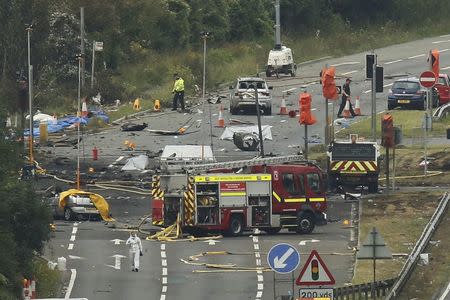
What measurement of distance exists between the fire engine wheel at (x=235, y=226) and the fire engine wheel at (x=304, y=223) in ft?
5.70

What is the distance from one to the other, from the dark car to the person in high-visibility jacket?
328 inches

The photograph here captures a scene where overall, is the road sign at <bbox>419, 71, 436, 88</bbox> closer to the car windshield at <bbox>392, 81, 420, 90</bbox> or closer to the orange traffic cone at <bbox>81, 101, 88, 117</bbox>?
the car windshield at <bbox>392, 81, 420, 90</bbox>

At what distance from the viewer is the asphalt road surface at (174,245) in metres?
44.6

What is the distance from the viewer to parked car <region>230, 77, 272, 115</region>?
74.3m

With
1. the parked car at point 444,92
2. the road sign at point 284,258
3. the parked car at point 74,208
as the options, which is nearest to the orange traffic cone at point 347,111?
the parked car at point 444,92

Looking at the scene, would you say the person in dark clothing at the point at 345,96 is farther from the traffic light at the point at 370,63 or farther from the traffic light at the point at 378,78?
the traffic light at the point at 370,63

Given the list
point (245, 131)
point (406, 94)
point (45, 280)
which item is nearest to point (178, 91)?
point (245, 131)

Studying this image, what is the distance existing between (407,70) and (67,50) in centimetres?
1638

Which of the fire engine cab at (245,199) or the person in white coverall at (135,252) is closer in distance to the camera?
the person in white coverall at (135,252)

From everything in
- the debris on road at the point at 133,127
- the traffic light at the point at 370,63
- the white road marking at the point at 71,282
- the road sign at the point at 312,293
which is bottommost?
the white road marking at the point at 71,282

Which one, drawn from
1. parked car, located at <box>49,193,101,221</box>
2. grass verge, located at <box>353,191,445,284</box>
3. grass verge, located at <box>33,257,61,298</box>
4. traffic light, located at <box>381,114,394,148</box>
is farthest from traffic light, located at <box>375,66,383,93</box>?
grass verge, located at <box>33,257,61,298</box>

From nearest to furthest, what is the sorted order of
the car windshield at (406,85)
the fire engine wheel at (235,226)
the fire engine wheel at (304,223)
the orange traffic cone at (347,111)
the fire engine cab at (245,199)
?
1. the fire engine cab at (245,199)
2. the fire engine wheel at (235,226)
3. the fire engine wheel at (304,223)
4. the orange traffic cone at (347,111)
5. the car windshield at (406,85)

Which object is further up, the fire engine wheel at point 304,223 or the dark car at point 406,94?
the dark car at point 406,94

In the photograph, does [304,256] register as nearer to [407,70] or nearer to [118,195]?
[118,195]
